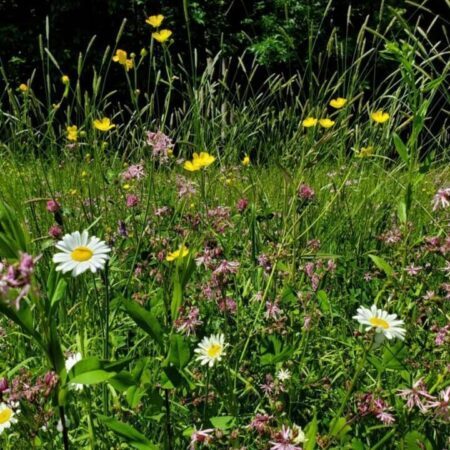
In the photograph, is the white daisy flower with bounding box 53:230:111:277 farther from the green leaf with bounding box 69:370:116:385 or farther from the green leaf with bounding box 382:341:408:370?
the green leaf with bounding box 382:341:408:370

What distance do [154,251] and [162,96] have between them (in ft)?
A: 20.9

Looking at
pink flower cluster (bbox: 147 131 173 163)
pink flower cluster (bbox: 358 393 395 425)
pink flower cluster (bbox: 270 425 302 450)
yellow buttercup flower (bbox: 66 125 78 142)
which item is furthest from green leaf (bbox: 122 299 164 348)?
yellow buttercup flower (bbox: 66 125 78 142)

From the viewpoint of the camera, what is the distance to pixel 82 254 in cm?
84

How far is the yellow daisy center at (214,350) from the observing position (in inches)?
40.7

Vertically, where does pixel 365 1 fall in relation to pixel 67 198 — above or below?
below

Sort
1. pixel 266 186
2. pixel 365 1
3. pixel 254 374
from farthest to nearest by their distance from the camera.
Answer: pixel 365 1, pixel 266 186, pixel 254 374

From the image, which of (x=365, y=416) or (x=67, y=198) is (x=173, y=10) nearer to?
(x=67, y=198)

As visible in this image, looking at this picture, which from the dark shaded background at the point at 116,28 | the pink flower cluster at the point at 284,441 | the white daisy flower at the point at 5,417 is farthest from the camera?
the dark shaded background at the point at 116,28

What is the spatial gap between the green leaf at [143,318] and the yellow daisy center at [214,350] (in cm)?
12

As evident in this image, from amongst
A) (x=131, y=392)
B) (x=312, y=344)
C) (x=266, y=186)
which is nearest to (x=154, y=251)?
(x=312, y=344)

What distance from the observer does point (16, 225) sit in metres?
0.81

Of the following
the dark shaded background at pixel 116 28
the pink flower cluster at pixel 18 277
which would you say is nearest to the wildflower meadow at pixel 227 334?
the pink flower cluster at pixel 18 277

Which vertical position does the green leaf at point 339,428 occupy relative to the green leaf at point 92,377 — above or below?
below

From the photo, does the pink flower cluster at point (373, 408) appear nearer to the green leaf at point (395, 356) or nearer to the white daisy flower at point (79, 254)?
Result: the green leaf at point (395, 356)
